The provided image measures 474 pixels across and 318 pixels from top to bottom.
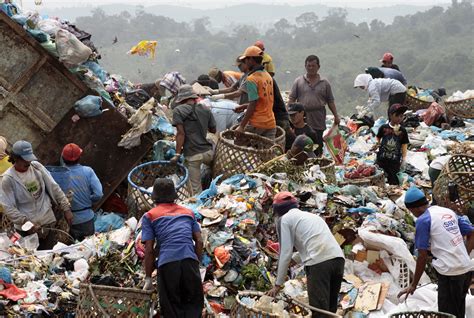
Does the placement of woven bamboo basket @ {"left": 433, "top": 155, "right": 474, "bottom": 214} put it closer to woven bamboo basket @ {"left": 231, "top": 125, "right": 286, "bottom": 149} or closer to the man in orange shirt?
woven bamboo basket @ {"left": 231, "top": 125, "right": 286, "bottom": 149}

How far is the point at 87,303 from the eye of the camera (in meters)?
5.05

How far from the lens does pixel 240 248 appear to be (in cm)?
609

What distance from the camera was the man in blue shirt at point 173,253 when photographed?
493 cm

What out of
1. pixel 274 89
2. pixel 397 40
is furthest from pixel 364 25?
pixel 274 89

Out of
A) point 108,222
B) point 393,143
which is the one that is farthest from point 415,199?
point 108,222

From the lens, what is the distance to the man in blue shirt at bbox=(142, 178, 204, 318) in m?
4.93

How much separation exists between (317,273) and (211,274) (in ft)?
3.87

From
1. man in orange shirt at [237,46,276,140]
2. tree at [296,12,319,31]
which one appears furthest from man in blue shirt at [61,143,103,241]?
tree at [296,12,319,31]

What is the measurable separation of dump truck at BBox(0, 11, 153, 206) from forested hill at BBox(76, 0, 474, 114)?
40.2m

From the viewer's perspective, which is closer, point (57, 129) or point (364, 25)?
point (57, 129)

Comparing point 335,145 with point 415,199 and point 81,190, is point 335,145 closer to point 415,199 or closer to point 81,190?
point 81,190

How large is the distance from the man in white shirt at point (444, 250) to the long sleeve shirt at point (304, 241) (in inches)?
23.1

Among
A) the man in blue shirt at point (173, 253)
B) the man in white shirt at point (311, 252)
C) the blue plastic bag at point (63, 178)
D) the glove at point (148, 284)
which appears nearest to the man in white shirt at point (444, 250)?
the man in white shirt at point (311, 252)

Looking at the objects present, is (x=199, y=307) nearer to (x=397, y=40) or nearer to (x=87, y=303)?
(x=87, y=303)
